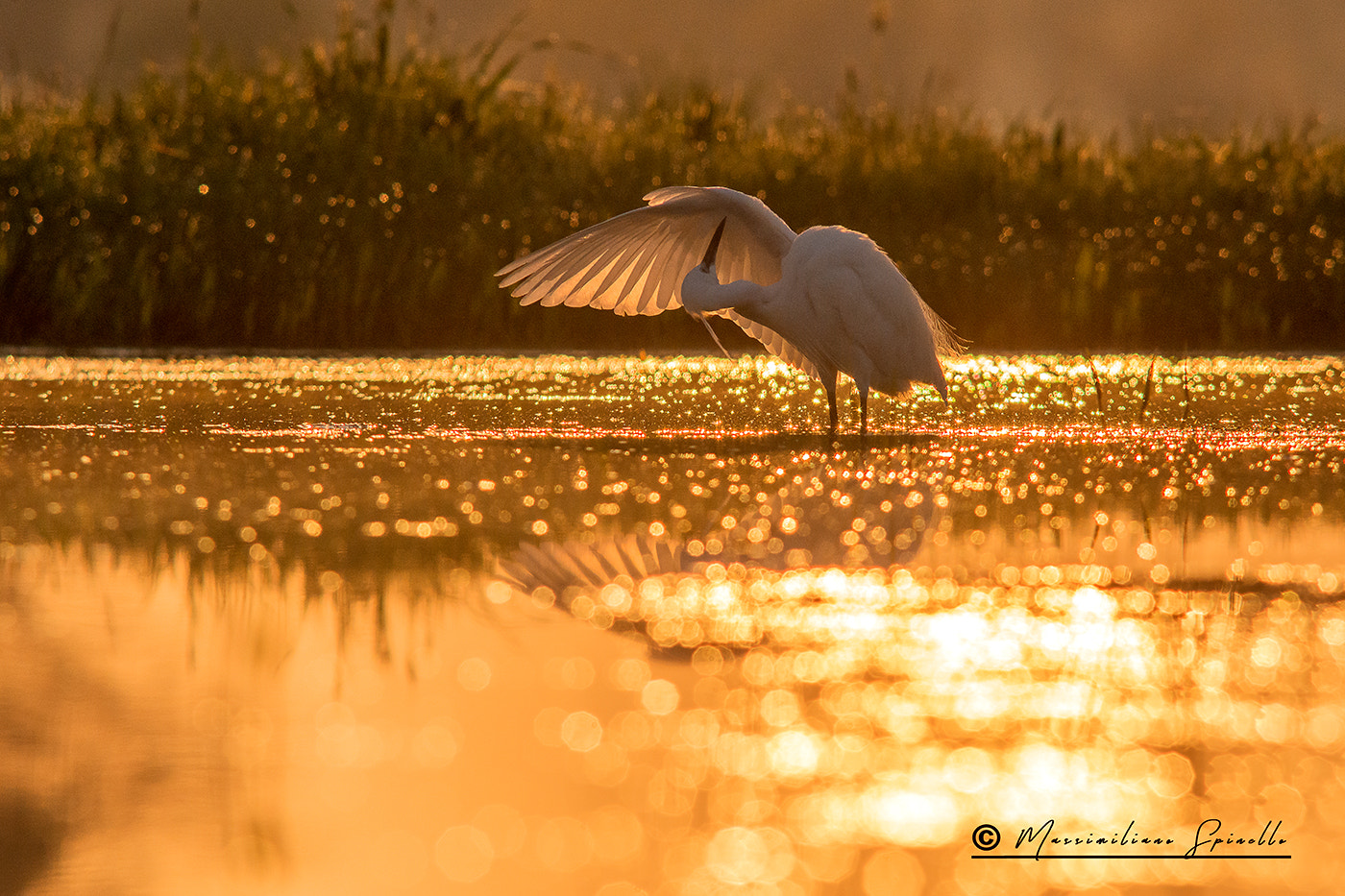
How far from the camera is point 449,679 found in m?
2.11

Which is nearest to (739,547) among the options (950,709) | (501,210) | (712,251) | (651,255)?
(950,709)

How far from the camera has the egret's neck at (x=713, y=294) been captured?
551cm

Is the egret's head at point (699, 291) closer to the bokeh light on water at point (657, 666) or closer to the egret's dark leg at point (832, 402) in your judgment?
the egret's dark leg at point (832, 402)

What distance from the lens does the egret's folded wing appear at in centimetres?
606

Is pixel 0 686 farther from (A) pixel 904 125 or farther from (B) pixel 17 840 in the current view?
(A) pixel 904 125

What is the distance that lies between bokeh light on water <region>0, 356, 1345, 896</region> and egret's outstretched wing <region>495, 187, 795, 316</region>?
153 centimetres

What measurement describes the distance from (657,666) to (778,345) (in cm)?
401

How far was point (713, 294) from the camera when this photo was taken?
5508 mm

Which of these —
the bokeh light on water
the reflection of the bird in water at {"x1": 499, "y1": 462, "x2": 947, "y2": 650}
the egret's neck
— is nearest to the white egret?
the egret's neck

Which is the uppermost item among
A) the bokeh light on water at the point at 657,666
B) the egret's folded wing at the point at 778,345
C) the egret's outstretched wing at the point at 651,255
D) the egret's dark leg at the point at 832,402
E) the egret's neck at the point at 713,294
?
the egret's outstretched wing at the point at 651,255

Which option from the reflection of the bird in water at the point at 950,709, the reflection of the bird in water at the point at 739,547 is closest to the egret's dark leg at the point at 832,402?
the reflection of the bird in water at the point at 739,547

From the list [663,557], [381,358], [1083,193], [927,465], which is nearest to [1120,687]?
[663,557]

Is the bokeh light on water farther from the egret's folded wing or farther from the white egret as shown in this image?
the egret's folded wing

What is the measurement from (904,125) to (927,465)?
6406mm
